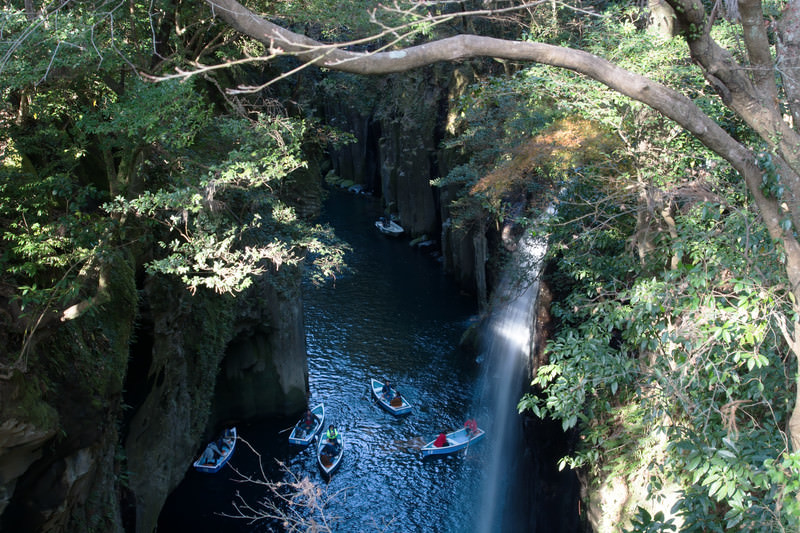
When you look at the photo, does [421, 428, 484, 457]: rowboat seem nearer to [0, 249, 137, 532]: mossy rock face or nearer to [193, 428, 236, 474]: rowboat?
[193, 428, 236, 474]: rowboat

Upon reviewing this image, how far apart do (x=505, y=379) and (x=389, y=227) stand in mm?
16272

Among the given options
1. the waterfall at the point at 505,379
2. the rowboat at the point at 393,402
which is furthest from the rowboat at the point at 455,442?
the rowboat at the point at 393,402

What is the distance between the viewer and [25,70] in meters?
7.48

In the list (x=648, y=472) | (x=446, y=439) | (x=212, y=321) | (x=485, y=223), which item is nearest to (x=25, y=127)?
(x=212, y=321)

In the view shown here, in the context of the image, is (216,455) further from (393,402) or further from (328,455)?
(393,402)

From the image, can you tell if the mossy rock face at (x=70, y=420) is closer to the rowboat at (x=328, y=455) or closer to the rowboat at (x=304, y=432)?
the rowboat at (x=328, y=455)

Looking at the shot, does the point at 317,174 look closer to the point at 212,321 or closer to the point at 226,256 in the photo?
the point at 212,321

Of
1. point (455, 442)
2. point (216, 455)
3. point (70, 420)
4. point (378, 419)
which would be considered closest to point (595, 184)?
point (455, 442)

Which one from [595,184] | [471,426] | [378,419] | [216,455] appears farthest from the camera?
[378,419]

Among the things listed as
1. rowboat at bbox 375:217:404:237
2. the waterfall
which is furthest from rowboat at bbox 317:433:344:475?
rowboat at bbox 375:217:404:237

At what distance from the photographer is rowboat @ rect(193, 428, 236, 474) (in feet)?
53.3

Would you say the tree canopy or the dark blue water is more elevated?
the tree canopy

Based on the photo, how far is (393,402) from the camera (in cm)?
1838

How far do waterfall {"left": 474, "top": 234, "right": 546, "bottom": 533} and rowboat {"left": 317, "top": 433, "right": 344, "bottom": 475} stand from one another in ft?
12.8
